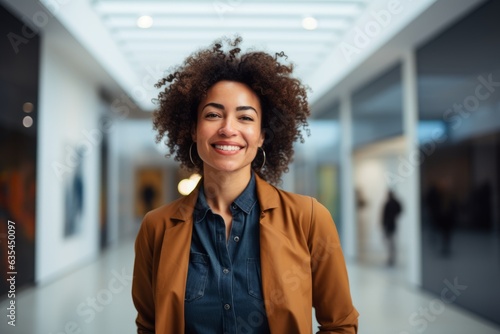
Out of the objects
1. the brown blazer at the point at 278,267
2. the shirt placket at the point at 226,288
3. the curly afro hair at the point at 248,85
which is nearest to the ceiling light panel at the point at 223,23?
the curly afro hair at the point at 248,85

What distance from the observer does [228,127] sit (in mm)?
1646

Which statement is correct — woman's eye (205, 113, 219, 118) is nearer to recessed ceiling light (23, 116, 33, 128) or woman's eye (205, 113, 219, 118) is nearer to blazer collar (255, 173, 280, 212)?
blazer collar (255, 173, 280, 212)

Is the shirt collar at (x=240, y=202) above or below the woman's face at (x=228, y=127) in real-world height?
below

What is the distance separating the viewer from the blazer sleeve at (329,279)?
1.64 meters

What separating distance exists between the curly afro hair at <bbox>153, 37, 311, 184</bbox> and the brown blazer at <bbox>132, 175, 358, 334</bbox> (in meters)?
0.37

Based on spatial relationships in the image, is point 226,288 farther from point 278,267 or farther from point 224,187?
point 224,187

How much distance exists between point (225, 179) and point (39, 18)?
6.63 meters

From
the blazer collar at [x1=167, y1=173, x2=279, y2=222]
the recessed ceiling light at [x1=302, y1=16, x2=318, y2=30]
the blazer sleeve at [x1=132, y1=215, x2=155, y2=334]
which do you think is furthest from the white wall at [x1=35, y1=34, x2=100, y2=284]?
the blazer collar at [x1=167, y1=173, x2=279, y2=222]

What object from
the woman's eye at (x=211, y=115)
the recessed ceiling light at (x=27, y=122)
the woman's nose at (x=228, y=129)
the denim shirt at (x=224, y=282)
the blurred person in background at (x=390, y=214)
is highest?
the recessed ceiling light at (x=27, y=122)

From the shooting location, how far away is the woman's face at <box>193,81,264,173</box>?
167 centimetres

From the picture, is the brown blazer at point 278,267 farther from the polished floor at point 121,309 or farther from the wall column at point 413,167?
the wall column at point 413,167

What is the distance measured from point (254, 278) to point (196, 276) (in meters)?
0.20

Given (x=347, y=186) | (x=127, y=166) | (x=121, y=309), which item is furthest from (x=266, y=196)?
(x=127, y=166)

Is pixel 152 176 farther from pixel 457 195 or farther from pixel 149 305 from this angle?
pixel 149 305
